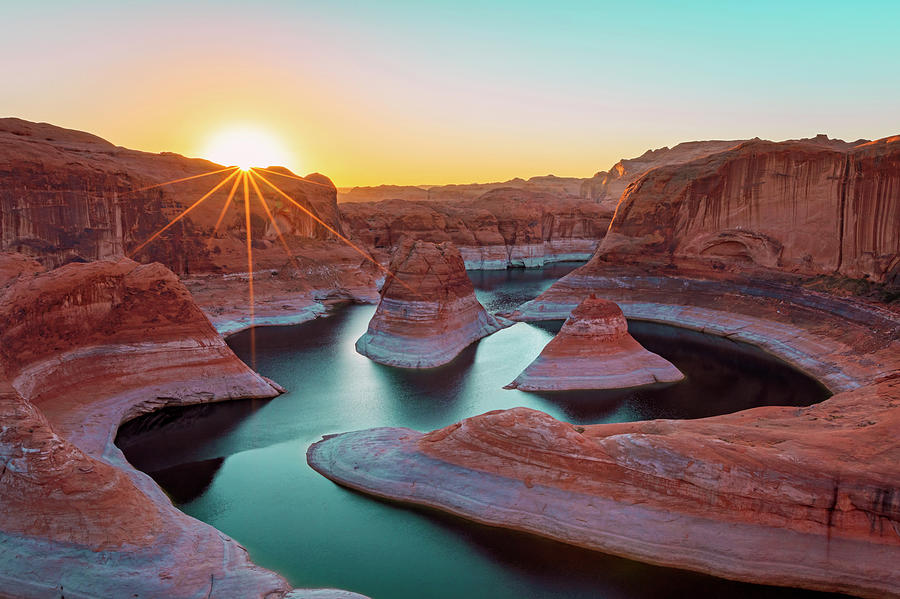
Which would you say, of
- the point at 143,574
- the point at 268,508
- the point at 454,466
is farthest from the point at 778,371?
the point at 143,574

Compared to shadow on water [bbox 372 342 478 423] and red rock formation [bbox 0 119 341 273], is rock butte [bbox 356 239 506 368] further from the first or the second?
red rock formation [bbox 0 119 341 273]

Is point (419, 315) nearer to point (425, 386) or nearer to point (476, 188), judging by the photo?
point (425, 386)

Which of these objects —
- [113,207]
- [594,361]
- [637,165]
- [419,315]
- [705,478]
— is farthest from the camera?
[637,165]

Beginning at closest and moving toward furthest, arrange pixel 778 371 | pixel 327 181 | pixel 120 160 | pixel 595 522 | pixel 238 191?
pixel 595 522 < pixel 778 371 < pixel 120 160 < pixel 238 191 < pixel 327 181

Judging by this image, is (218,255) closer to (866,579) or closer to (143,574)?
(143,574)

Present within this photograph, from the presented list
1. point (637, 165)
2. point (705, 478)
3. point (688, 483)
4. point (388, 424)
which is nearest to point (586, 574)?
point (688, 483)
